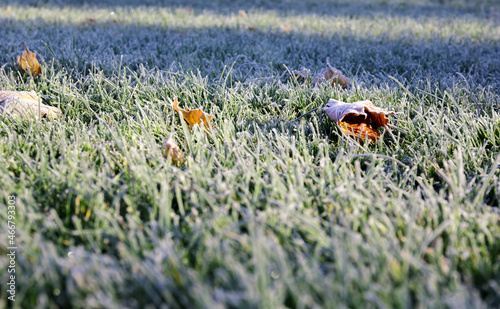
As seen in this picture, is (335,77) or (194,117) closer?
(194,117)

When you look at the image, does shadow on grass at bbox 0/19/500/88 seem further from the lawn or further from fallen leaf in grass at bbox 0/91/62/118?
fallen leaf in grass at bbox 0/91/62/118

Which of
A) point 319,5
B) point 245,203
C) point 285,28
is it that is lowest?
point 245,203

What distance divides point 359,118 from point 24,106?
149 centimetres

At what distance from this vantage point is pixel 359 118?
171 centimetres

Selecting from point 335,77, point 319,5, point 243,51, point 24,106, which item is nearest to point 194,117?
point 24,106

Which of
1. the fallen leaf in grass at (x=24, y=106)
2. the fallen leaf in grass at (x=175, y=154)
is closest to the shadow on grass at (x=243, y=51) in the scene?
the fallen leaf in grass at (x=24, y=106)

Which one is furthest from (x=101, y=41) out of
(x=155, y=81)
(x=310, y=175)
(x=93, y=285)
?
(x=93, y=285)

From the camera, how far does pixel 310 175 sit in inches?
50.2

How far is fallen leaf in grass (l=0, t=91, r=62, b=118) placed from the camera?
169cm

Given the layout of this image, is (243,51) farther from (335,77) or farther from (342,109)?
(342,109)

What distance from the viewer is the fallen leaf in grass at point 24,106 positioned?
1.69 meters

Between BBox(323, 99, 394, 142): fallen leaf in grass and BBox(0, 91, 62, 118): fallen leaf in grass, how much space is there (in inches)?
50.1

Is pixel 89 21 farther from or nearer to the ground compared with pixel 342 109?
farther from the ground

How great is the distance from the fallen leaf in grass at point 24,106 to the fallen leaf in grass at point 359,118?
127 centimetres
